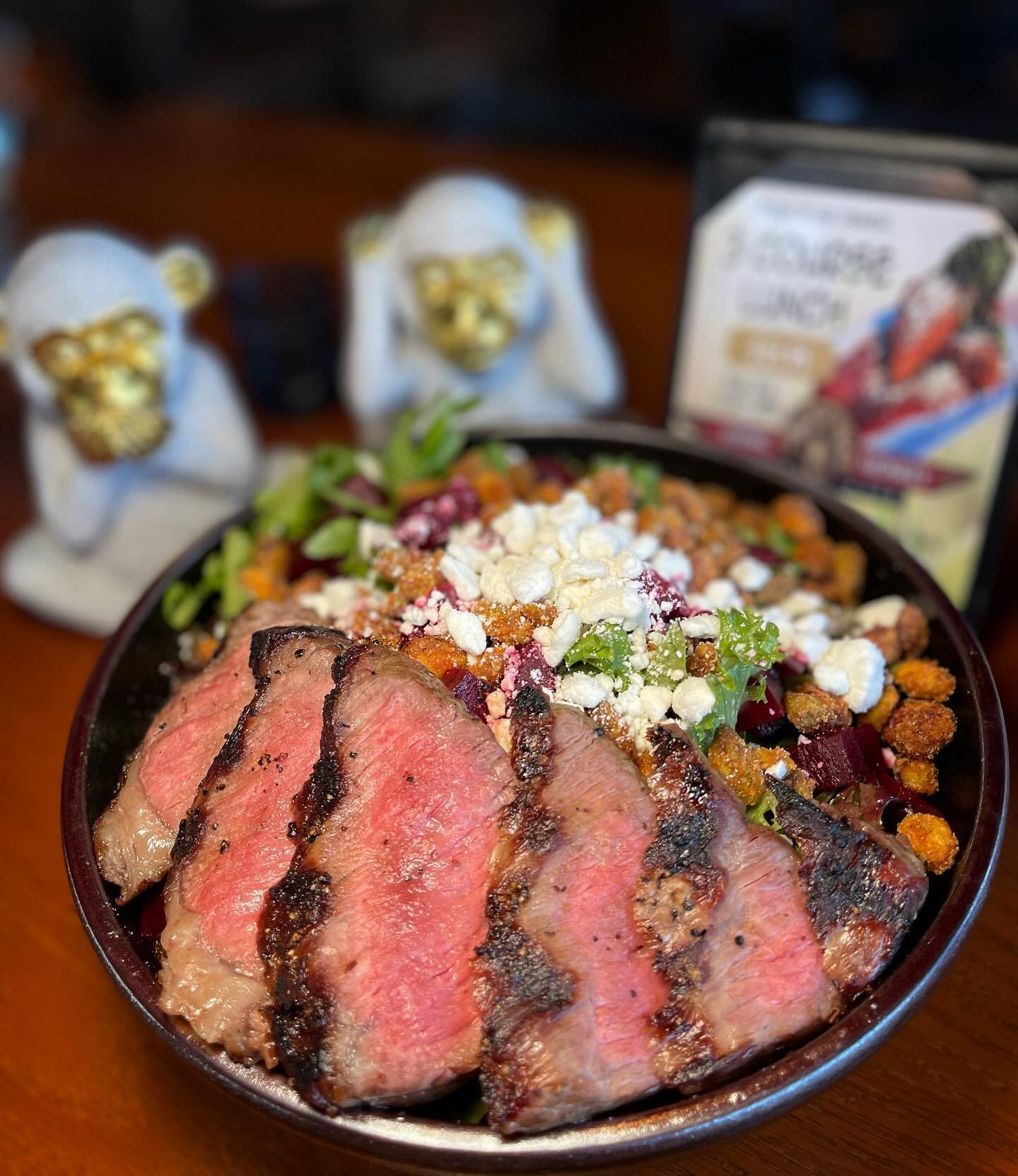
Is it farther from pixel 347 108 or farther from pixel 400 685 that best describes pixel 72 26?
pixel 400 685

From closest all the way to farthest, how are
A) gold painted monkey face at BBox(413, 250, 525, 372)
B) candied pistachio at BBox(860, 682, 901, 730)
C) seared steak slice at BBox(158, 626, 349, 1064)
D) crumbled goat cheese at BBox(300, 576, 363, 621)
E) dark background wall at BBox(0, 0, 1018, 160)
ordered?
seared steak slice at BBox(158, 626, 349, 1064), candied pistachio at BBox(860, 682, 901, 730), crumbled goat cheese at BBox(300, 576, 363, 621), gold painted monkey face at BBox(413, 250, 525, 372), dark background wall at BBox(0, 0, 1018, 160)

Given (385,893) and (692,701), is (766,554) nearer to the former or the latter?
(692,701)

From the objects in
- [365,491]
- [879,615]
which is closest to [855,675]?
[879,615]

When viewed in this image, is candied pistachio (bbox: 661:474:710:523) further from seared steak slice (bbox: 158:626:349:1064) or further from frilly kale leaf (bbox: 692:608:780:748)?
seared steak slice (bbox: 158:626:349:1064)

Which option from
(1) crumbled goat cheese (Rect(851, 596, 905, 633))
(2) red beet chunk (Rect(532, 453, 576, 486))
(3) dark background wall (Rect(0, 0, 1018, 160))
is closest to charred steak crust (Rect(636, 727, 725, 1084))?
(1) crumbled goat cheese (Rect(851, 596, 905, 633))

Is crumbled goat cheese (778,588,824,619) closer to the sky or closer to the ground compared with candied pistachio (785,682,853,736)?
closer to the sky

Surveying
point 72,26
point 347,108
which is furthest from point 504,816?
point 72,26
